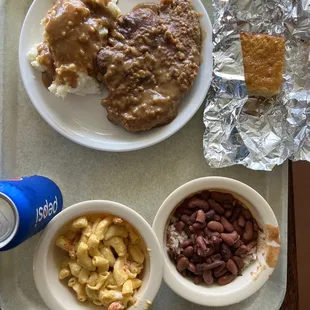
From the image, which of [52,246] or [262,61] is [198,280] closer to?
[52,246]

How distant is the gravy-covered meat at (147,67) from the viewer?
1.42 metres

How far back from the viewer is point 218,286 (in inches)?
55.7

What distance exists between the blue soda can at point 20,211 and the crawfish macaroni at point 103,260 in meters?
0.11

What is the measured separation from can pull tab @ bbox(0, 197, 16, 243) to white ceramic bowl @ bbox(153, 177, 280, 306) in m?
0.41

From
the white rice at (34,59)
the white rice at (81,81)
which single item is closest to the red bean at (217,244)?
the white rice at (81,81)

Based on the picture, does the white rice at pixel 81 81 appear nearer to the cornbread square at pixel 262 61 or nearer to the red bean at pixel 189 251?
the cornbread square at pixel 262 61

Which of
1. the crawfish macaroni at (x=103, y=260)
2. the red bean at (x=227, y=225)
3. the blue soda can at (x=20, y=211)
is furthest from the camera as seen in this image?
the red bean at (x=227, y=225)

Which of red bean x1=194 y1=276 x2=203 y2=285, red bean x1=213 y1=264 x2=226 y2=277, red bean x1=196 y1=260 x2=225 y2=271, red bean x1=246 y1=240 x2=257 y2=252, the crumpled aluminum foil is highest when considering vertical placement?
the crumpled aluminum foil

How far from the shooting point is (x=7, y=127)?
151 cm

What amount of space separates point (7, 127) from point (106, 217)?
0.45m

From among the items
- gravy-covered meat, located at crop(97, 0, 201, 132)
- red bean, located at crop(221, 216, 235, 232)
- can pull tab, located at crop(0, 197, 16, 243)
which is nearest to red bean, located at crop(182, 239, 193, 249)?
red bean, located at crop(221, 216, 235, 232)

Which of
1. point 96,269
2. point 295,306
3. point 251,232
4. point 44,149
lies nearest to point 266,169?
point 251,232

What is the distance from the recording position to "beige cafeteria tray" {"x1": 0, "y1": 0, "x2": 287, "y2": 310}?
Result: 1.49m

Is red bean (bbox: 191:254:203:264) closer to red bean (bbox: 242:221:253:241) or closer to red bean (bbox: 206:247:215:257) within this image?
red bean (bbox: 206:247:215:257)
